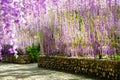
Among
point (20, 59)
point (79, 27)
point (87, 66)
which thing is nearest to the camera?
point (87, 66)

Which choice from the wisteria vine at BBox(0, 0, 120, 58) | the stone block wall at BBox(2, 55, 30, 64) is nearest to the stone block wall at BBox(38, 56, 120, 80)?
the wisteria vine at BBox(0, 0, 120, 58)

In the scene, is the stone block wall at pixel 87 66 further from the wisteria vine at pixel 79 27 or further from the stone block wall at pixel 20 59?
the stone block wall at pixel 20 59

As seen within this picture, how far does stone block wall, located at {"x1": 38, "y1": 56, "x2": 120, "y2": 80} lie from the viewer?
28.9ft

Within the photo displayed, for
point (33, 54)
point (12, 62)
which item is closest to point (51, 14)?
point (33, 54)

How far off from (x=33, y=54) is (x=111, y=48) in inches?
346

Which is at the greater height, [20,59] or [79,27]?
[79,27]

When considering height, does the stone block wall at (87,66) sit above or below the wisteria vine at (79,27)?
below

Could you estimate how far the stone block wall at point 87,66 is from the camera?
346 inches

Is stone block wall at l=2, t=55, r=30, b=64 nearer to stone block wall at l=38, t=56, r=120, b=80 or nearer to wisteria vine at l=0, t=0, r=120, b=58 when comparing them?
stone block wall at l=38, t=56, r=120, b=80

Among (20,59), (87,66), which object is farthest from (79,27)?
(20,59)

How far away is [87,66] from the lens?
10422 millimetres

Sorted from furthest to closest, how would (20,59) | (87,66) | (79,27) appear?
1. (20,59)
2. (79,27)
3. (87,66)

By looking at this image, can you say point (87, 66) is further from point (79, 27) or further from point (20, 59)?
point (20, 59)

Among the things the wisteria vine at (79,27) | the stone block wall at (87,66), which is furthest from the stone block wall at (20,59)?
the wisteria vine at (79,27)
